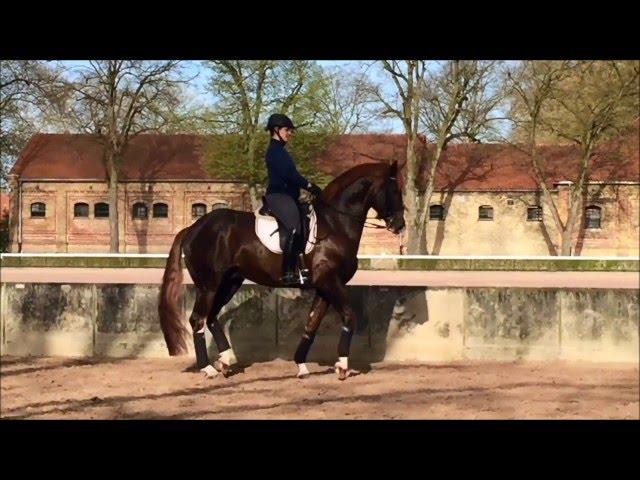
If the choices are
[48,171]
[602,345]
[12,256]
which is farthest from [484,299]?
[48,171]

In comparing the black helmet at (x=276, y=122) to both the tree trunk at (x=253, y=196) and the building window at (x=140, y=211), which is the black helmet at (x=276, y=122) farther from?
the building window at (x=140, y=211)

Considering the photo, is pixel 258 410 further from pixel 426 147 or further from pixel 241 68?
pixel 426 147

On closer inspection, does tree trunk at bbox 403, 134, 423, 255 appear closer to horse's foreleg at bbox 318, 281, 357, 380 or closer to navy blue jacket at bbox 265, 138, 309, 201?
horse's foreleg at bbox 318, 281, 357, 380

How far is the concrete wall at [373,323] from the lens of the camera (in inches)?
373

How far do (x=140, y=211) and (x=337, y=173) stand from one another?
7246 mm

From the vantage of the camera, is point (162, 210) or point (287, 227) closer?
point (287, 227)

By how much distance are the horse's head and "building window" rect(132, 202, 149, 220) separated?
1695 centimetres

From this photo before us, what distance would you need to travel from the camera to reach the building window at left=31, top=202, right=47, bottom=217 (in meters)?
23.6

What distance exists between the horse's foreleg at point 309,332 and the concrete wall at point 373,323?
78 cm

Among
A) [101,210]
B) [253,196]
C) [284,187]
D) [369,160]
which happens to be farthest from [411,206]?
[284,187]

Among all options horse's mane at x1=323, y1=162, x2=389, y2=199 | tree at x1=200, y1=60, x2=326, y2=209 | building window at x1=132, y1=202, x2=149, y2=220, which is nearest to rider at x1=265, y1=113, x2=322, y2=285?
horse's mane at x1=323, y1=162, x2=389, y2=199

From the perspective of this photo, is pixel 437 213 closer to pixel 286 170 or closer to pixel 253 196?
pixel 253 196

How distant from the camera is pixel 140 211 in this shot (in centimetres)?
2536

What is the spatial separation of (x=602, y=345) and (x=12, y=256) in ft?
57.3
